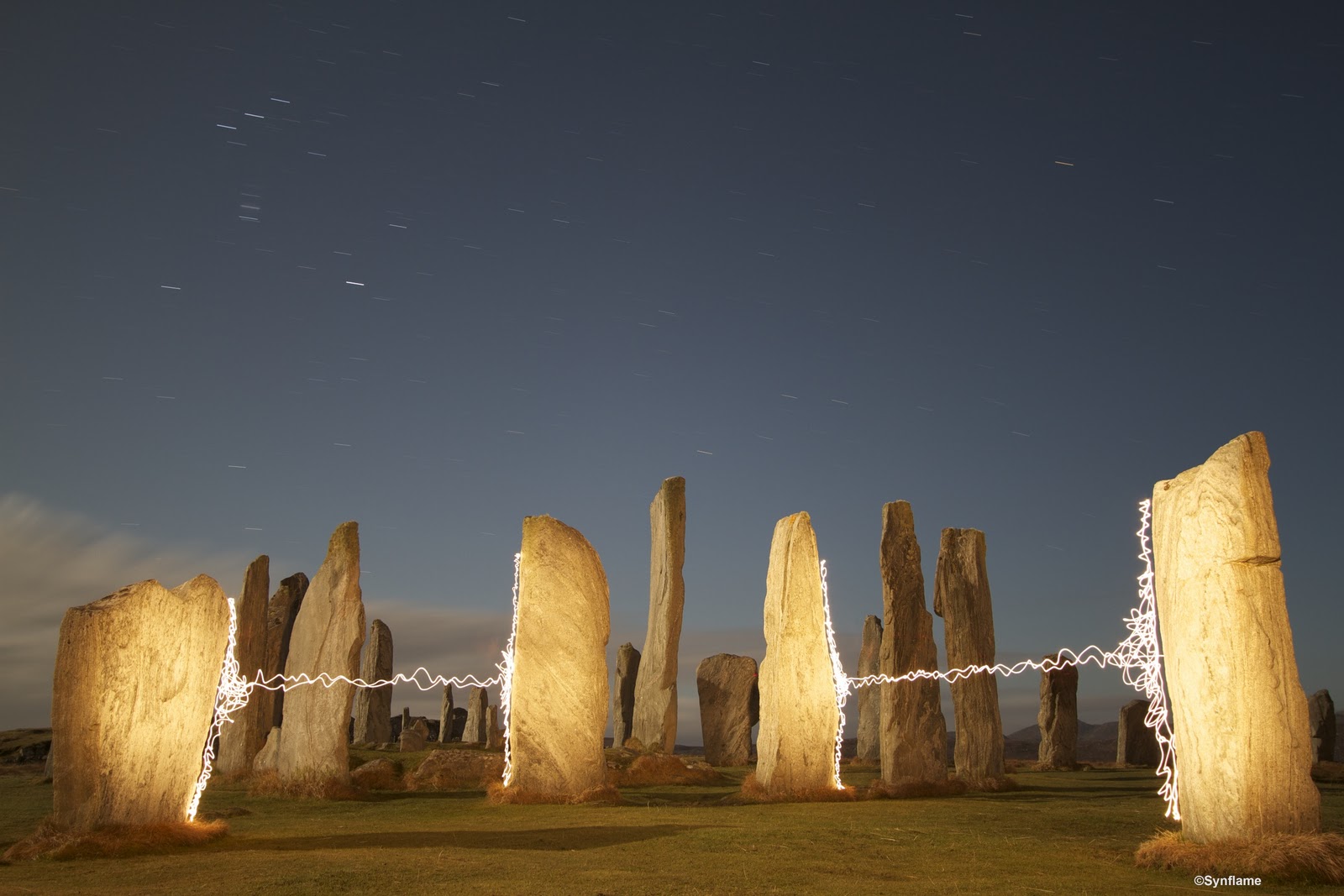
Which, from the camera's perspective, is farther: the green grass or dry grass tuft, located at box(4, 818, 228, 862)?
dry grass tuft, located at box(4, 818, 228, 862)

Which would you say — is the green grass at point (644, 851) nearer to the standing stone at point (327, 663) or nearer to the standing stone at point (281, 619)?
the standing stone at point (327, 663)

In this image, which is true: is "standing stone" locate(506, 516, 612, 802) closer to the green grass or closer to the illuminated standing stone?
the green grass

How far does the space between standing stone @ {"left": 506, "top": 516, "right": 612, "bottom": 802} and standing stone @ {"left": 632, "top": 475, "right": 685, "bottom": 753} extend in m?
7.03

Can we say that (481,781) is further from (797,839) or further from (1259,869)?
(1259,869)

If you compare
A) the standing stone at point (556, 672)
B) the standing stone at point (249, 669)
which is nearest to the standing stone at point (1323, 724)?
the standing stone at point (556, 672)

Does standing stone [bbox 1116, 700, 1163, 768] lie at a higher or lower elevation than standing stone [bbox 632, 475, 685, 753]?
lower

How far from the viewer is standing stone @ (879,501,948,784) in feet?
43.3

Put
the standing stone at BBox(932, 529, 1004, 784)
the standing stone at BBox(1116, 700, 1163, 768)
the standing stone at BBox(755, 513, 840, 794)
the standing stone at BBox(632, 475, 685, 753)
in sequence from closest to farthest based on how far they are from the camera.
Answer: the standing stone at BBox(755, 513, 840, 794) → the standing stone at BBox(932, 529, 1004, 784) → the standing stone at BBox(632, 475, 685, 753) → the standing stone at BBox(1116, 700, 1163, 768)

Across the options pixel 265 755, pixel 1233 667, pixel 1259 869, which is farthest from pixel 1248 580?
pixel 265 755

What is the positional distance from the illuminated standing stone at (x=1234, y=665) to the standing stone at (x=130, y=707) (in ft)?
24.2

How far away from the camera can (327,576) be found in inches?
501

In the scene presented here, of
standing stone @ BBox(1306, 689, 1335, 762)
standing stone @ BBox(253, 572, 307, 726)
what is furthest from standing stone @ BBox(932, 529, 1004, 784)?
standing stone @ BBox(253, 572, 307, 726)

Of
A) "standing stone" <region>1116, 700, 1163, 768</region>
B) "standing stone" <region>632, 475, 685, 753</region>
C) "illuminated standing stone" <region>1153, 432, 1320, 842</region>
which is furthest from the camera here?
"standing stone" <region>1116, 700, 1163, 768</region>

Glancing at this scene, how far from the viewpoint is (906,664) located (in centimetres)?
1370
